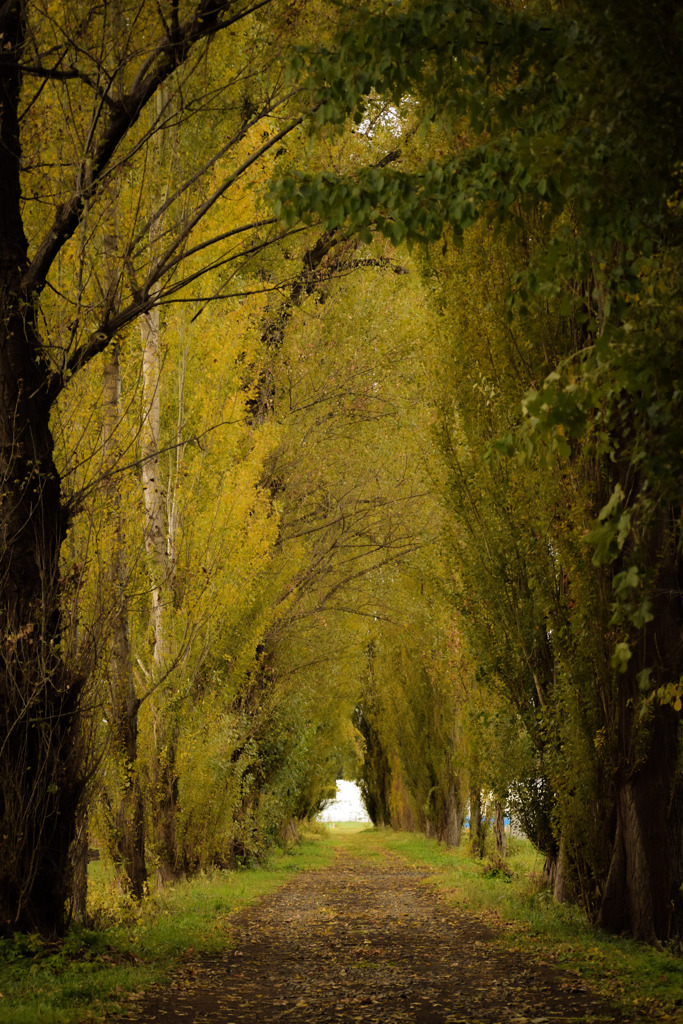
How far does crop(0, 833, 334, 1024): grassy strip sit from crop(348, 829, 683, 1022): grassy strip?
3.13 m

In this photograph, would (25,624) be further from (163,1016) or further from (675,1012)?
(675,1012)

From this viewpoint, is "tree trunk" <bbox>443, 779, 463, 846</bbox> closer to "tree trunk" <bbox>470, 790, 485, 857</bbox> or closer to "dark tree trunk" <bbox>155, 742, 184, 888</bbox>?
"tree trunk" <bbox>470, 790, 485, 857</bbox>

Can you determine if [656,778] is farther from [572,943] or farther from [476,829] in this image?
[476,829]

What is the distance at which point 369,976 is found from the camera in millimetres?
8289

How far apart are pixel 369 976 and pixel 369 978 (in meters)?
0.08

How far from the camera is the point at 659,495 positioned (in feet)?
17.5

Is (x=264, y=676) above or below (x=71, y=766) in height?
above

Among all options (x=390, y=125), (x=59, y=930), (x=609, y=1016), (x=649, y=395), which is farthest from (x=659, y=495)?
(x=390, y=125)

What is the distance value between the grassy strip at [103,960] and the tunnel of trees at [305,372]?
33cm

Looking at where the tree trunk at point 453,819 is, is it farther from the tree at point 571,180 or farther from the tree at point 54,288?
the tree at point 571,180

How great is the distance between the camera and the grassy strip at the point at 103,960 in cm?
649

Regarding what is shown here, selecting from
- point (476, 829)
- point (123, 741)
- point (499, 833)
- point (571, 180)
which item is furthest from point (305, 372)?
point (571, 180)

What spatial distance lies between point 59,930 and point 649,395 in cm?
629

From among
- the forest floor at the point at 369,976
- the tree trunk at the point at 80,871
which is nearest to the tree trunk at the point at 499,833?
the forest floor at the point at 369,976
